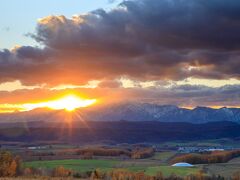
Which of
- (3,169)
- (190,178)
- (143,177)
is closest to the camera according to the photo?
(3,169)

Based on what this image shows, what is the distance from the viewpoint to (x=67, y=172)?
14712 centimetres

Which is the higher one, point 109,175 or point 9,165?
point 9,165

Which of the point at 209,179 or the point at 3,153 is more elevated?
the point at 3,153

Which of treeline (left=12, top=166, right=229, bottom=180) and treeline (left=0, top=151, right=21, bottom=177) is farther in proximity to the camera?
treeline (left=12, top=166, right=229, bottom=180)

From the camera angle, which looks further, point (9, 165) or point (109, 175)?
point (109, 175)

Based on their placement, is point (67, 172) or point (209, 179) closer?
point (67, 172)

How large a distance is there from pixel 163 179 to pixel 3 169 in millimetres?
50292

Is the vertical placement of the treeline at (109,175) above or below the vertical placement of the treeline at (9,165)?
below

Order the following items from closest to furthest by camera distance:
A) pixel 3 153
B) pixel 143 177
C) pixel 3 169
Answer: pixel 3 169 < pixel 3 153 < pixel 143 177

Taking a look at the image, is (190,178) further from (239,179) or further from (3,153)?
(3,153)

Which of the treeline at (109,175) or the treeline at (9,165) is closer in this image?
the treeline at (9,165)

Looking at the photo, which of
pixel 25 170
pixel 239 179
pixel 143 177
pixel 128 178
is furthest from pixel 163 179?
pixel 25 170

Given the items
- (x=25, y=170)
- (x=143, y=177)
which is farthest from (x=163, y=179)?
(x=25, y=170)

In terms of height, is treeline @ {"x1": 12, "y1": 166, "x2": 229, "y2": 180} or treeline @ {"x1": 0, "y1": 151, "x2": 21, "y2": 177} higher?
treeline @ {"x1": 0, "y1": 151, "x2": 21, "y2": 177}
